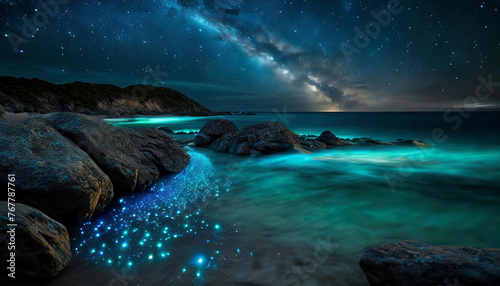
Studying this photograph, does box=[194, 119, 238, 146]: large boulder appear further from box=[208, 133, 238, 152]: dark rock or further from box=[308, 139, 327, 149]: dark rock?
box=[308, 139, 327, 149]: dark rock

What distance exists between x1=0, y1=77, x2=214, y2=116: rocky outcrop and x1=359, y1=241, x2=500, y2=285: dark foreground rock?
47.8 m

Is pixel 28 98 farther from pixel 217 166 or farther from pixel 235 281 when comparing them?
pixel 235 281

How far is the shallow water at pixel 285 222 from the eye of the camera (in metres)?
2.40

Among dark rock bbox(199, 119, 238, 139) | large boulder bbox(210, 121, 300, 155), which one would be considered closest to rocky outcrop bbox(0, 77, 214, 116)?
dark rock bbox(199, 119, 238, 139)

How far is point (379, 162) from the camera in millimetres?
8227

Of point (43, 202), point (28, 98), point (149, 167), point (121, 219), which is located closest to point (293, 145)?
point (149, 167)

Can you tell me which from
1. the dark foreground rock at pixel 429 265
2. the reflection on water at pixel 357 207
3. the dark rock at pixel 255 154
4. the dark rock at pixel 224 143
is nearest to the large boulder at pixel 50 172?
the reflection on water at pixel 357 207

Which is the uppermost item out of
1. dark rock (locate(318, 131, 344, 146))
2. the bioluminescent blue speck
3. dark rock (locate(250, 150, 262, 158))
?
dark rock (locate(318, 131, 344, 146))

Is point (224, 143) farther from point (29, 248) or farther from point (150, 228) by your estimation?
point (29, 248)

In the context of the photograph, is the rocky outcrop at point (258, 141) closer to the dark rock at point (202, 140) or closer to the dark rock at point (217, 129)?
the dark rock at point (202, 140)

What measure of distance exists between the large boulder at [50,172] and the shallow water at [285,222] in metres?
0.39

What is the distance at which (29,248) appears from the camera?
79.0 inches

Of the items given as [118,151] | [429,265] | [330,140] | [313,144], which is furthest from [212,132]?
[429,265]

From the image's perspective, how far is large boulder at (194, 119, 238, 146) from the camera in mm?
11262
